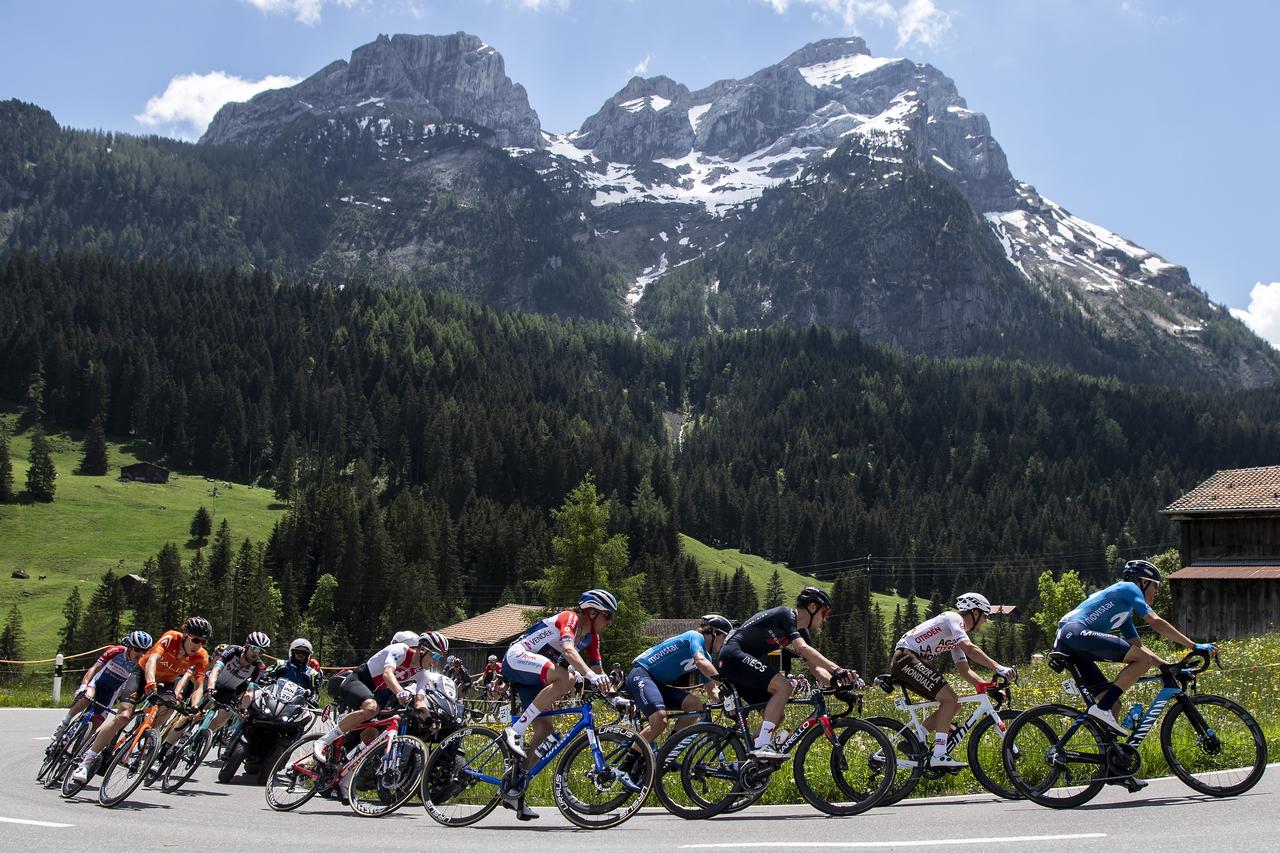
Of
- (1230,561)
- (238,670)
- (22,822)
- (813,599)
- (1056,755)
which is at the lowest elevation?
(22,822)

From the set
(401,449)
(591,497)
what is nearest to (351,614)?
(591,497)

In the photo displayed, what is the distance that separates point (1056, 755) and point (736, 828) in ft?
12.2

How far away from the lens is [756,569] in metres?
170

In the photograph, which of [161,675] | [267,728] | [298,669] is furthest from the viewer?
[298,669]

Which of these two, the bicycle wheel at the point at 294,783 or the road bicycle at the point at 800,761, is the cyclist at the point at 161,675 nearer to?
the bicycle wheel at the point at 294,783

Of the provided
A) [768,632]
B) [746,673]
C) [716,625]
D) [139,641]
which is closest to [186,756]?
[139,641]

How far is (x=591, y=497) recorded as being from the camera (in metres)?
68.9

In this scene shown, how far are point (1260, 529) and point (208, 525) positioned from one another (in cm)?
11339

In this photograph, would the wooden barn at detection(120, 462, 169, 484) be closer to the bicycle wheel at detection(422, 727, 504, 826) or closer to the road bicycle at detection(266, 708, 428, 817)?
the road bicycle at detection(266, 708, 428, 817)

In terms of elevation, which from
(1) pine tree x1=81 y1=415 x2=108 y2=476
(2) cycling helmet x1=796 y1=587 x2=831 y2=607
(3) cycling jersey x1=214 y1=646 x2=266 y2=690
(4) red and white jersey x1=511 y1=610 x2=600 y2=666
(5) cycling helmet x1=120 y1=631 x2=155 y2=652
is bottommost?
(3) cycling jersey x1=214 y1=646 x2=266 y2=690

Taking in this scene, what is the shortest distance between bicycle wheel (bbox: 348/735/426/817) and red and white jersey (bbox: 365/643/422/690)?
3.95ft

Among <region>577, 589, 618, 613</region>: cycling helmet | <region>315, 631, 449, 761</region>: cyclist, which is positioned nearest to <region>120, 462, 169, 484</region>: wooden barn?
<region>315, 631, 449, 761</region>: cyclist

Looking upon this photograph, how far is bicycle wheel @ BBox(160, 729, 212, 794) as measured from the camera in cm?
1617

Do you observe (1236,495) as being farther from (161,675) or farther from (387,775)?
(161,675)
